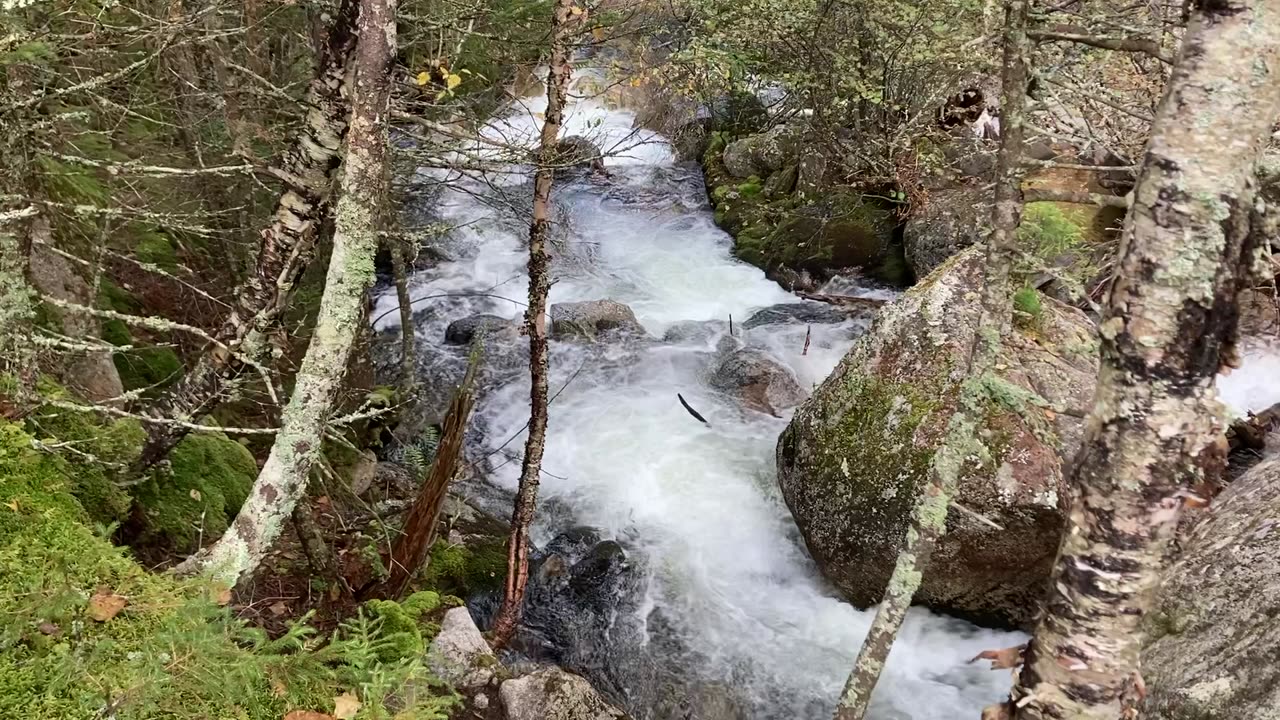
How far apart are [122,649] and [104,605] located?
0.23 m

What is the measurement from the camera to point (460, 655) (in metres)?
5.11

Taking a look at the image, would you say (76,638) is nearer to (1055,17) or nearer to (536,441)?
(536,441)

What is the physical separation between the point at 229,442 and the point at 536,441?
262 centimetres

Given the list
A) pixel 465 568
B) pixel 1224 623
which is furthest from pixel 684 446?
pixel 1224 623

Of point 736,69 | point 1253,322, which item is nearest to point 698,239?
point 736,69

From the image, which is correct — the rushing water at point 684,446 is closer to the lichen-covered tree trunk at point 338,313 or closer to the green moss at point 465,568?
the green moss at point 465,568

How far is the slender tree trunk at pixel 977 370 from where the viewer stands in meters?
2.89

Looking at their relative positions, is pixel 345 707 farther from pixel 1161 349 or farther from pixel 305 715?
pixel 1161 349

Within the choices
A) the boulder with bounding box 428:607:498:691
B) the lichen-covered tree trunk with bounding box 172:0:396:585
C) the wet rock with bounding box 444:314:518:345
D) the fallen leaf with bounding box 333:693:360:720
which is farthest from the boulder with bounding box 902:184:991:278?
the fallen leaf with bounding box 333:693:360:720

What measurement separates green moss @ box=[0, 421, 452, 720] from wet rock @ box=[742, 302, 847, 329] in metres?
9.56

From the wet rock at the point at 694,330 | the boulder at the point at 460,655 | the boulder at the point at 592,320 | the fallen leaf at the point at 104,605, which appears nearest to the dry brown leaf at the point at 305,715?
the fallen leaf at the point at 104,605

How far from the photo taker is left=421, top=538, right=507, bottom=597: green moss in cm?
659

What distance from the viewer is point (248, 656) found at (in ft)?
8.58

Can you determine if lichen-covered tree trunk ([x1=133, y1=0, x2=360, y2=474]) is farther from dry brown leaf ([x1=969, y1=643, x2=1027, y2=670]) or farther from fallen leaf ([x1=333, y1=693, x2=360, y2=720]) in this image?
dry brown leaf ([x1=969, y1=643, x2=1027, y2=670])
